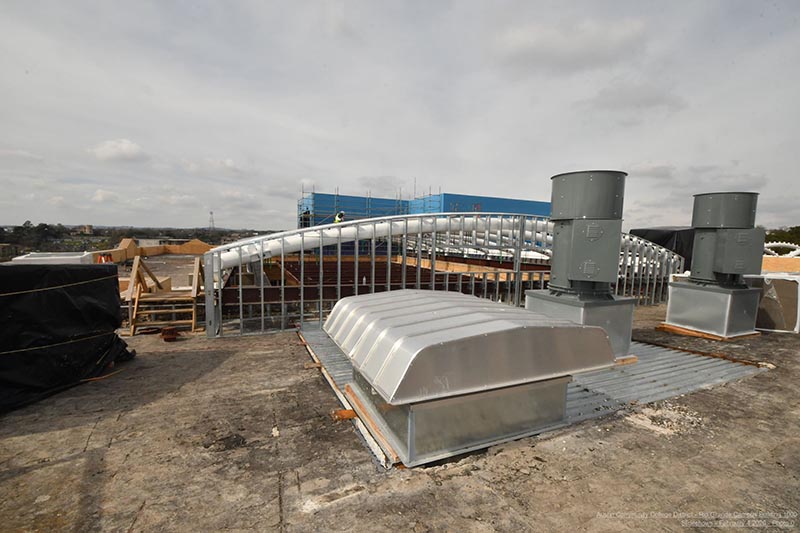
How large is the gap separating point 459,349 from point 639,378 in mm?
5481

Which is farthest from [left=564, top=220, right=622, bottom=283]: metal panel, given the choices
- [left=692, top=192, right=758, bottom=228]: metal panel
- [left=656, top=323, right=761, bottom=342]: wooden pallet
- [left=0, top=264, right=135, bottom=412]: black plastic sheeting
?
[left=0, top=264, right=135, bottom=412]: black plastic sheeting

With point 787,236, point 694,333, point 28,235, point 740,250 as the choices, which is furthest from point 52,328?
point 787,236

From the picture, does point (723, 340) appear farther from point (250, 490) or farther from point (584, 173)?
point (250, 490)

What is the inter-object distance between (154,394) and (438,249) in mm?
10283

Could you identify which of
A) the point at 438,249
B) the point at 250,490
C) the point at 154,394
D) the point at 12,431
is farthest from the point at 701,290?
the point at 12,431

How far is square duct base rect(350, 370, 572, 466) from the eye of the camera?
4512mm

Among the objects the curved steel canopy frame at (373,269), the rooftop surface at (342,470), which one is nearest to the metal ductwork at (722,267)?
the rooftop surface at (342,470)

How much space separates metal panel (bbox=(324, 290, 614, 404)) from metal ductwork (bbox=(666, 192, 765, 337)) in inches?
316

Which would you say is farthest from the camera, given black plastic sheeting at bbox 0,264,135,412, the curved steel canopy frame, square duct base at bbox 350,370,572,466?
the curved steel canopy frame

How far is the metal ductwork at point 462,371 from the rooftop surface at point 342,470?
319 millimetres

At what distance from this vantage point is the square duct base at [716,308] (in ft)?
34.4

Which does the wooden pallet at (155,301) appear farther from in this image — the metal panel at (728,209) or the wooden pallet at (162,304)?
the metal panel at (728,209)

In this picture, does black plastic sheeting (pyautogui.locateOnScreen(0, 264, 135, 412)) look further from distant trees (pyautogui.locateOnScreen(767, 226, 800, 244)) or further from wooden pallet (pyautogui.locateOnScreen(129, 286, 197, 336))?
distant trees (pyautogui.locateOnScreen(767, 226, 800, 244))

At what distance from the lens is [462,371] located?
432 centimetres
